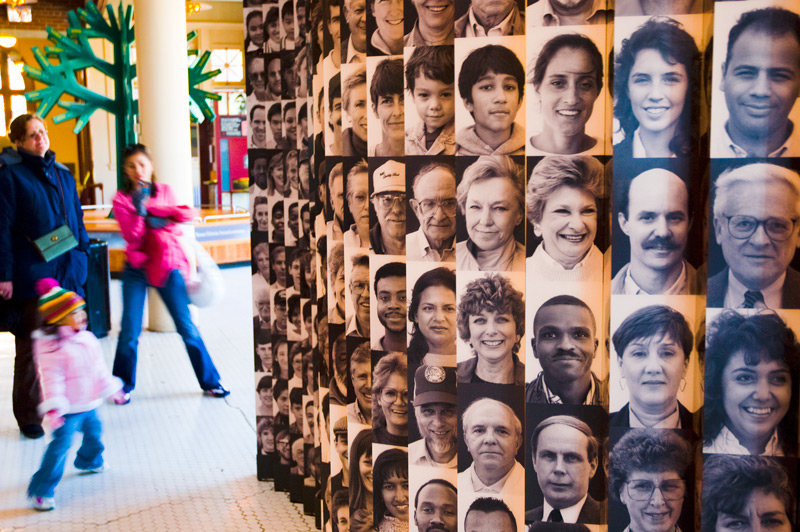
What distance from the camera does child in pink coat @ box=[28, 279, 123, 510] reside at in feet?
9.14

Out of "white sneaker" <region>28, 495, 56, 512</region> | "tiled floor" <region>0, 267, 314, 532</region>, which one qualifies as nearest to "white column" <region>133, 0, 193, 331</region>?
"tiled floor" <region>0, 267, 314, 532</region>

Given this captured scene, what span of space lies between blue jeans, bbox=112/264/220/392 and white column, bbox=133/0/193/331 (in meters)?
1.64

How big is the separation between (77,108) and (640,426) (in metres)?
6.97

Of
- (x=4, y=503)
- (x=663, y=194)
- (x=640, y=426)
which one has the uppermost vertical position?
(x=663, y=194)

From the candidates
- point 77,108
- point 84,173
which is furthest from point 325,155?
point 84,173

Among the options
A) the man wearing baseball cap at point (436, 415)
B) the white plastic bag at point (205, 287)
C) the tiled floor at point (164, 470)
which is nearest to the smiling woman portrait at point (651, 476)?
the man wearing baseball cap at point (436, 415)

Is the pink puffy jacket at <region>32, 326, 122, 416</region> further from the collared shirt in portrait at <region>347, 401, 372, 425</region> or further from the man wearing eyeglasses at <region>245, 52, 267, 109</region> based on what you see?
the collared shirt in portrait at <region>347, 401, 372, 425</region>

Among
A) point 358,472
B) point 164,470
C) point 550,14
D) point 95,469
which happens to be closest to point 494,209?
point 550,14

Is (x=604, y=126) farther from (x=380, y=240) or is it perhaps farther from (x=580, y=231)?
(x=380, y=240)

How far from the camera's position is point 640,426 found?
1244mm

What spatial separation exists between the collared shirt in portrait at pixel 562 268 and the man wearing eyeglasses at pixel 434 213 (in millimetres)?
173

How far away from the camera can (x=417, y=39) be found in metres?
1.37

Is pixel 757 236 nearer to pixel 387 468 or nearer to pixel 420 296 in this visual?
pixel 420 296

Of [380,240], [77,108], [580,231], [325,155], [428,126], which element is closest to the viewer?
[580,231]
